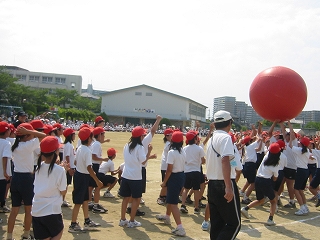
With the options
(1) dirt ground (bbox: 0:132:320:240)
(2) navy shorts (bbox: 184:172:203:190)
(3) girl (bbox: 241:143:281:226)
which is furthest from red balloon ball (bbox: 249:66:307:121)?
(1) dirt ground (bbox: 0:132:320:240)

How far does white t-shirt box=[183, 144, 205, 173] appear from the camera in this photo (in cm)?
812

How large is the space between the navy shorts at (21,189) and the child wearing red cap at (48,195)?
4.12 feet

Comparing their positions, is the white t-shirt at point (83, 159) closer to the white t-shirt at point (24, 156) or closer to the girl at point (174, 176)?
the white t-shirt at point (24, 156)

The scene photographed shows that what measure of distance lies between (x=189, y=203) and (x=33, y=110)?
42779 mm

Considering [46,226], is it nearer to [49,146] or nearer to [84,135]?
[49,146]

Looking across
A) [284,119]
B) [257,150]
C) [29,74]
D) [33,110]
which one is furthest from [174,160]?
[29,74]

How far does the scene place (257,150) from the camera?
10188 mm

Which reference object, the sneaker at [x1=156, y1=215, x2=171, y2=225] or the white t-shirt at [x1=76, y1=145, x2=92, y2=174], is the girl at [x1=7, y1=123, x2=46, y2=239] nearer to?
the white t-shirt at [x1=76, y1=145, x2=92, y2=174]

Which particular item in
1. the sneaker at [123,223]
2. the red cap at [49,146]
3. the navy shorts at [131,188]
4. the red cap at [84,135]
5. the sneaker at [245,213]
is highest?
the red cap at [84,135]

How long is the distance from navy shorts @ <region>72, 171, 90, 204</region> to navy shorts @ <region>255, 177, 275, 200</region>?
3.80 metres

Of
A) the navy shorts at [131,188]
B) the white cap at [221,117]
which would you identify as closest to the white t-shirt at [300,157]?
the navy shorts at [131,188]

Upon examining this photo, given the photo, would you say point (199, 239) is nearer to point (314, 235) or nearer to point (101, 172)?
point (314, 235)

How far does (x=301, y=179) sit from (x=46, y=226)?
6981mm

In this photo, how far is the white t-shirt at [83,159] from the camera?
21.2 feet
